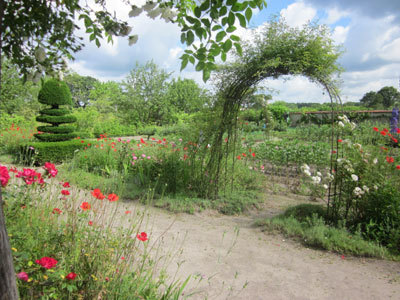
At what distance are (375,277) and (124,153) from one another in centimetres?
550

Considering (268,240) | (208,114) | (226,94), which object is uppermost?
(226,94)

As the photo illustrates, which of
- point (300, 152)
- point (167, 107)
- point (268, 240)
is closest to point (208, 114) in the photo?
point (268, 240)

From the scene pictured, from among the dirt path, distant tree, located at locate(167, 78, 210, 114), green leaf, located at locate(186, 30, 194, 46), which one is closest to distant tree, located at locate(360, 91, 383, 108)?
distant tree, located at locate(167, 78, 210, 114)

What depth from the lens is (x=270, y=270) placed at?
283 centimetres

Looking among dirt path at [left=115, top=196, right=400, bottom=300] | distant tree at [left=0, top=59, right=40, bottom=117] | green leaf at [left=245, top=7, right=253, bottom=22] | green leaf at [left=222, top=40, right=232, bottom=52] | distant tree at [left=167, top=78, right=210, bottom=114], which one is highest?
distant tree at [left=167, top=78, right=210, bottom=114]

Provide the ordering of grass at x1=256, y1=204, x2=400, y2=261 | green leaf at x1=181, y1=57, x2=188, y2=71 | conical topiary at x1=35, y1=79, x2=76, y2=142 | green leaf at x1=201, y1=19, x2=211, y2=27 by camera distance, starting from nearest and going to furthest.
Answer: green leaf at x1=201, y1=19, x2=211, y2=27 → green leaf at x1=181, y1=57, x2=188, y2=71 → grass at x1=256, y1=204, x2=400, y2=261 → conical topiary at x1=35, y1=79, x2=76, y2=142

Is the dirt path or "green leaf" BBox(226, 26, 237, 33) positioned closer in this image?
"green leaf" BBox(226, 26, 237, 33)

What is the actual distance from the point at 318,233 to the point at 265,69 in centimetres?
253

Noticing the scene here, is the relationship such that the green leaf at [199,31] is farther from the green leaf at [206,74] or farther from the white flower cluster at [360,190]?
the white flower cluster at [360,190]

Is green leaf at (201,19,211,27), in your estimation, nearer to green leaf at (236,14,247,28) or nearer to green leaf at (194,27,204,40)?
green leaf at (194,27,204,40)

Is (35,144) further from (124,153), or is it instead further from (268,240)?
(268,240)

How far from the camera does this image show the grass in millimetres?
3291

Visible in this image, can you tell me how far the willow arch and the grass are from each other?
1479 millimetres

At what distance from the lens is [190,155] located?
17.6ft
